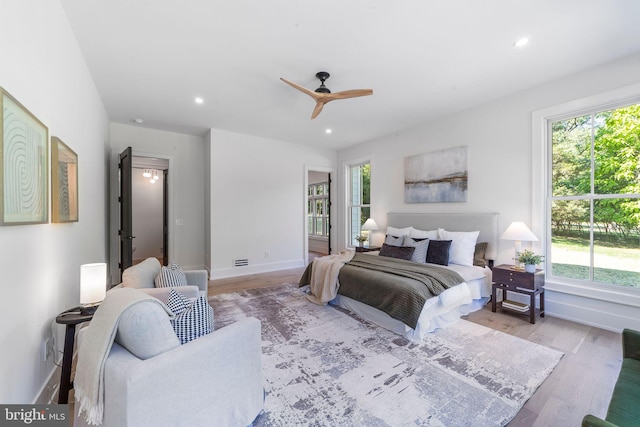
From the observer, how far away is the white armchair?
1.14 meters

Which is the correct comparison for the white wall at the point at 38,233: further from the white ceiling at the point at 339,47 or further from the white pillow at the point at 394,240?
the white pillow at the point at 394,240

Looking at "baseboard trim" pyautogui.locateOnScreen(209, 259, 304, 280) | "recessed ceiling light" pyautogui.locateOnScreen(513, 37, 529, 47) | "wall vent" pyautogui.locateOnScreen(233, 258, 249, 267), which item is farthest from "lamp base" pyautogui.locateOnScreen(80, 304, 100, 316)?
"recessed ceiling light" pyautogui.locateOnScreen(513, 37, 529, 47)

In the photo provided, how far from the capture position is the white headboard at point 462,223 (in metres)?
3.84

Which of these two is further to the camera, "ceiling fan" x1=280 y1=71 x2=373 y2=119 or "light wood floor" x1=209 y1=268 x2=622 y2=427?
"ceiling fan" x1=280 y1=71 x2=373 y2=119

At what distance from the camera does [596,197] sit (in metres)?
3.07

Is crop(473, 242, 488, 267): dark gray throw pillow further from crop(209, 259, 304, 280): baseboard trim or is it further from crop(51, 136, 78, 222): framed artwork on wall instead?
crop(51, 136, 78, 222): framed artwork on wall

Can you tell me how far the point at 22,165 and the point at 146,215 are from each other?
21.1ft

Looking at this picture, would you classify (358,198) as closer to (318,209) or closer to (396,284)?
(318,209)

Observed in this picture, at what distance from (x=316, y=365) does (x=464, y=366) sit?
1.22 meters

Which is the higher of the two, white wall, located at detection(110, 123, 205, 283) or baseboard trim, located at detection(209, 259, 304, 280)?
white wall, located at detection(110, 123, 205, 283)

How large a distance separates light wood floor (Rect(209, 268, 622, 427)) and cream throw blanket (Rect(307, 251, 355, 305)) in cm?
166

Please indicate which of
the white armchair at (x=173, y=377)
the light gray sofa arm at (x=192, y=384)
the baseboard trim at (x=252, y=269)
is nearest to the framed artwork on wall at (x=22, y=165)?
the white armchair at (x=173, y=377)

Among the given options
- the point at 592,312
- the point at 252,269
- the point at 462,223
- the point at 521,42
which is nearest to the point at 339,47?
the point at 521,42

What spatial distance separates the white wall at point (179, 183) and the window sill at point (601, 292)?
19.1 feet
